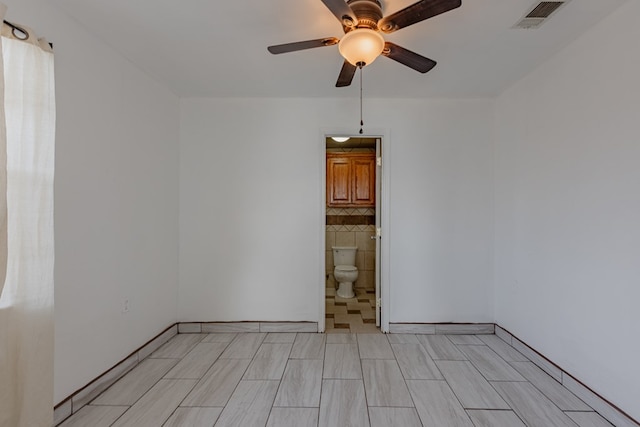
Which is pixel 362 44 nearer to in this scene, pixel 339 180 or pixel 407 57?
pixel 407 57

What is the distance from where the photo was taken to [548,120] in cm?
265

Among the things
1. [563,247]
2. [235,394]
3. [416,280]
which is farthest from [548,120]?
[235,394]

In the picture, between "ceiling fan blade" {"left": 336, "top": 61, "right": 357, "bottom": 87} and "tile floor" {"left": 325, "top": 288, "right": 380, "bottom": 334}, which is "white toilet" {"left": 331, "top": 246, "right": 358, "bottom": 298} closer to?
"tile floor" {"left": 325, "top": 288, "right": 380, "bottom": 334}

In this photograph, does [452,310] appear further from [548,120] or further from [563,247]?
[548,120]

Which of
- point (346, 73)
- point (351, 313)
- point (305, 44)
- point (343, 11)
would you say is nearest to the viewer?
point (343, 11)

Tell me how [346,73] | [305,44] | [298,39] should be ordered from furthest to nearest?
[298,39]
[346,73]
[305,44]

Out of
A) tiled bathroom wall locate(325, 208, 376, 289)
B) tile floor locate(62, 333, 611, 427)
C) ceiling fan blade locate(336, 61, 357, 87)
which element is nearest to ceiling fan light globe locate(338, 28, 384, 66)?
ceiling fan blade locate(336, 61, 357, 87)

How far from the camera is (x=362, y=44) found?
173 centimetres

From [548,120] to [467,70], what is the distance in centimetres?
77

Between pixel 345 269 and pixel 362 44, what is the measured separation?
12.0ft

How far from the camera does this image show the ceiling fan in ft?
5.01

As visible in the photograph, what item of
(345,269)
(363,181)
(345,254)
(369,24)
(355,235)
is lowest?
(345,269)

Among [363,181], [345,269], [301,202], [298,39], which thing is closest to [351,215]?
[363,181]

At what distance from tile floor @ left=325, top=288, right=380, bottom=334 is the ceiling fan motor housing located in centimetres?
289
